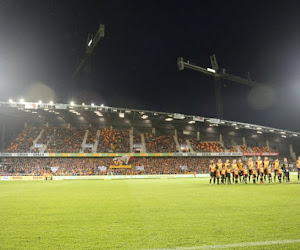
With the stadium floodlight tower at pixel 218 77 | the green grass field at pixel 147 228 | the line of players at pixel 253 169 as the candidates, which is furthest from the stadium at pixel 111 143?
the green grass field at pixel 147 228

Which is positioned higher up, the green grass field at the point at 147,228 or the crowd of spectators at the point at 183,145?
the crowd of spectators at the point at 183,145

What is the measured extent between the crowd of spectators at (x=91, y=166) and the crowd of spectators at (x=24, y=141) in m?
1.84

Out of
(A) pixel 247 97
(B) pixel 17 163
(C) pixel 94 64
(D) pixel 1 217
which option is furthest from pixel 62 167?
(A) pixel 247 97

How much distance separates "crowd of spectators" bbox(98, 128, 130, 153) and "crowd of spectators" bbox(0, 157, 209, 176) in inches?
84.2

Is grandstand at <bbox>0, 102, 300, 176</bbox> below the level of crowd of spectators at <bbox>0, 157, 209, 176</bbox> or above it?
above

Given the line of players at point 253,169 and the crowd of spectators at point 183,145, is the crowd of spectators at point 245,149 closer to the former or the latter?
the crowd of spectators at point 183,145

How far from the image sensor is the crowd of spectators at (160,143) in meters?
46.2

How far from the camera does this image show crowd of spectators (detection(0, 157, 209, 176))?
126ft

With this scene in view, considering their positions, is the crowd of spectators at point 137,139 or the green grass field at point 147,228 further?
the crowd of spectators at point 137,139

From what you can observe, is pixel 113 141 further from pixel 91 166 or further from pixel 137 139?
pixel 91 166

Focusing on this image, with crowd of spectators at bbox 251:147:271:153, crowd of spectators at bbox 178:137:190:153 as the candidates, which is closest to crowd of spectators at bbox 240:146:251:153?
crowd of spectators at bbox 251:147:271:153

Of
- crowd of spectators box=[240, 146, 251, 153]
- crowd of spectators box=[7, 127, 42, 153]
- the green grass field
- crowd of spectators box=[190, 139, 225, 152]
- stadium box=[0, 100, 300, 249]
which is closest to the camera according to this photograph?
the green grass field

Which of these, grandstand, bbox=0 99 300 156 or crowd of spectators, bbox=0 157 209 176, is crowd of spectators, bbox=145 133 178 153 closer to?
grandstand, bbox=0 99 300 156

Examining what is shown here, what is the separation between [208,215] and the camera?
233 inches
